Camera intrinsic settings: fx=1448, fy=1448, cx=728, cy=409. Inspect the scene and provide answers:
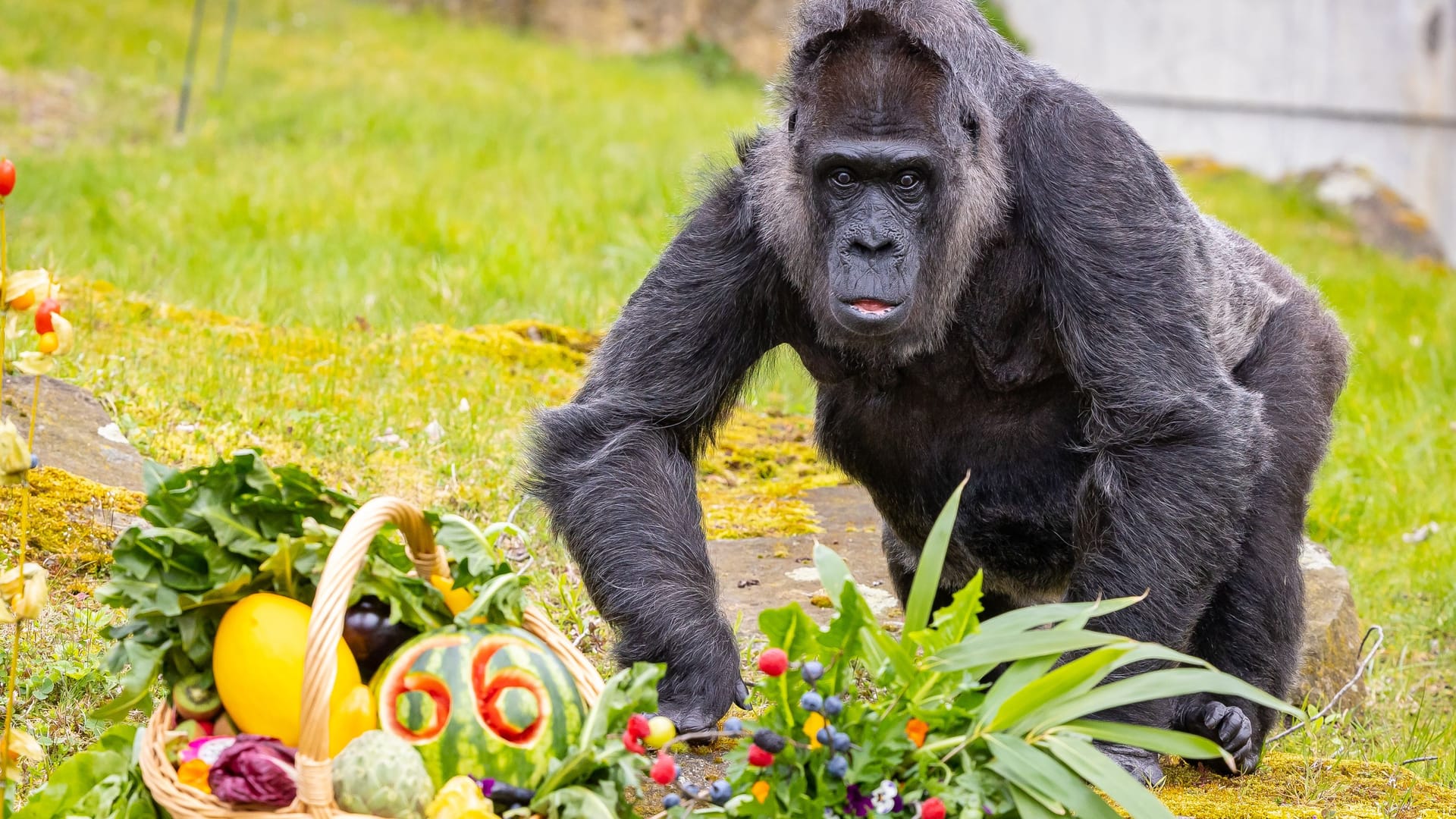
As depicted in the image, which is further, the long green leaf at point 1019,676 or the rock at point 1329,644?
the rock at point 1329,644

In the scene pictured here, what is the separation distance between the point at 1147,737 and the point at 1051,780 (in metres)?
0.27

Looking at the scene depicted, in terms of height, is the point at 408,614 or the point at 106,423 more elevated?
the point at 408,614

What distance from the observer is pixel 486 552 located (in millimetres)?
2752

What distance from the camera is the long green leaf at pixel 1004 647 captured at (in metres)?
2.52

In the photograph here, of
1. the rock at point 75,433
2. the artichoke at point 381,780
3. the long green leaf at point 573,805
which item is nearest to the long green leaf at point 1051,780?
the long green leaf at point 573,805

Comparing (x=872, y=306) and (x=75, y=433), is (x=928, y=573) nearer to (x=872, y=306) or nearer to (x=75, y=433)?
(x=872, y=306)

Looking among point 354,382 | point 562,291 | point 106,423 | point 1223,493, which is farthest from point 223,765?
point 562,291

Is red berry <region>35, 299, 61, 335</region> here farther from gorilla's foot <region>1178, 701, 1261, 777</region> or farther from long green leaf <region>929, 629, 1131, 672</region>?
gorilla's foot <region>1178, 701, 1261, 777</region>

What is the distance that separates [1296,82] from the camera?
1656 centimetres

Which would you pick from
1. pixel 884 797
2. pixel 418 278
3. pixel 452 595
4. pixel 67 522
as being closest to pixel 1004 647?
pixel 884 797

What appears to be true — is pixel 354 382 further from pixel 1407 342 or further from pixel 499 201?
pixel 1407 342

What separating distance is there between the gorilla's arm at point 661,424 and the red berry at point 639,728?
907 mm

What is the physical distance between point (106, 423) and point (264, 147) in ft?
21.3

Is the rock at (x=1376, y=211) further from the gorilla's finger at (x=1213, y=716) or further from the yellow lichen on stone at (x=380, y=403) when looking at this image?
the gorilla's finger at (x=1213, y=716)
